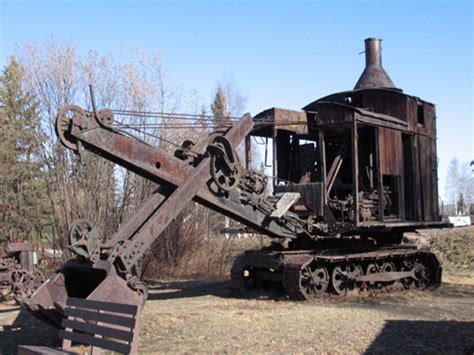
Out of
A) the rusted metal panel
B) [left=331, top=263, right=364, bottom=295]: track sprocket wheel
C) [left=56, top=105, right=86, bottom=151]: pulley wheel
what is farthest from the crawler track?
[left=56, top=105, right=86, bottom=151]: pulley wheel

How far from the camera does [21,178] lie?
19188 mm

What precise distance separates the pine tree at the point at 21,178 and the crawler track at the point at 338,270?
890 cm

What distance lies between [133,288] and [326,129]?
6.59 metres

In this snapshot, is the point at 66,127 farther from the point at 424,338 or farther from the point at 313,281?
the point at 313,281

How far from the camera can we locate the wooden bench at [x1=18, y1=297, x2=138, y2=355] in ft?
16.8

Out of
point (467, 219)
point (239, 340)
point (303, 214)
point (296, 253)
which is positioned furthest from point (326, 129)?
point (467, 219)

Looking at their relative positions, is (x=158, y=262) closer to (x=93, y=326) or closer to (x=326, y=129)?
Result: (x=326, y=129)

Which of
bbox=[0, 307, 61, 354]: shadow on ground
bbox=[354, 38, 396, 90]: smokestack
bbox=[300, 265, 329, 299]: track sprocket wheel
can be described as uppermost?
bbox=[354, 38, 396, 90]: smokestack

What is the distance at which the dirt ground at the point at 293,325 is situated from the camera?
740 cm

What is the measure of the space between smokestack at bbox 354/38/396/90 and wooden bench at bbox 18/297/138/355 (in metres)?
12.5

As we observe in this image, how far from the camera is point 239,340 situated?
303 inches

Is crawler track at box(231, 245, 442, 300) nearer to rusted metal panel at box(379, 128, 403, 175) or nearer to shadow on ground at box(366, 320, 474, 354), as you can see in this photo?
rusted metal panel at box(379, 128, 403, 175)

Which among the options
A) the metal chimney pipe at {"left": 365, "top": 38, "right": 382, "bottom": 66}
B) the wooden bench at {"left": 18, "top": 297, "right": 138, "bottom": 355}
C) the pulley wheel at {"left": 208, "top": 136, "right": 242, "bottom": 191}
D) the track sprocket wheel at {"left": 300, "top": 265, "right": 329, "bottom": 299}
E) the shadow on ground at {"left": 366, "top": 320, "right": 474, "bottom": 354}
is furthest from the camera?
→ the metal chimney pipe at {"left": 365, "top": 38, "right": 382, "bottom": 66}

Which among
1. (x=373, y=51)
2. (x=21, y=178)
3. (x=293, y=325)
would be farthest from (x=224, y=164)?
(x=21, y=178)
